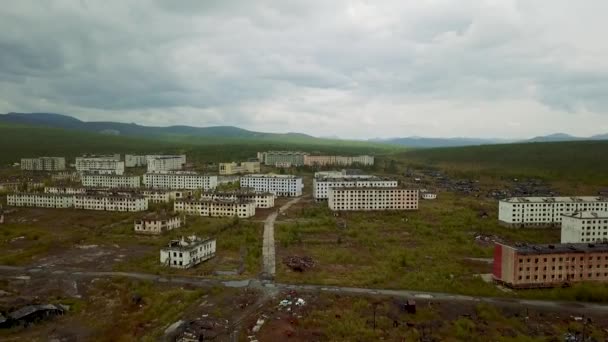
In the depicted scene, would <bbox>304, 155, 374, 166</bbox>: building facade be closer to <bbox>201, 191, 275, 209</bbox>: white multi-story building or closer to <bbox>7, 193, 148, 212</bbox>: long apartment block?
<bbox>201, 191, 275, 209</bbox>: white multi-story building

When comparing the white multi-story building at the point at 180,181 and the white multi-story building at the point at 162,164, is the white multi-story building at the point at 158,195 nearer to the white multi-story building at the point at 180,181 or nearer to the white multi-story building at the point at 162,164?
the white multi-story building at the point at 180,181

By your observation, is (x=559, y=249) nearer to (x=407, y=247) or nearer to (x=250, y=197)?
(x=407, y=247)

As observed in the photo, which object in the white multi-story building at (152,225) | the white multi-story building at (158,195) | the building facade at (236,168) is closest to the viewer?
the white multi-story building at (152,225)

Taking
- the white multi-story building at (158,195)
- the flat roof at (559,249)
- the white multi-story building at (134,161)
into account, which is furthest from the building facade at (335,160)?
the flat roof at (559,249)

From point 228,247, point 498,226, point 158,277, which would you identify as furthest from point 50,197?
point 498,226

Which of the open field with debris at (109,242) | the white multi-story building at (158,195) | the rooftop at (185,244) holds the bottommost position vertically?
the open field with debris at (109,242)

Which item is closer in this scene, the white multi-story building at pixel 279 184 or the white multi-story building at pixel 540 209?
the white multi-story building at pixel 540 209
